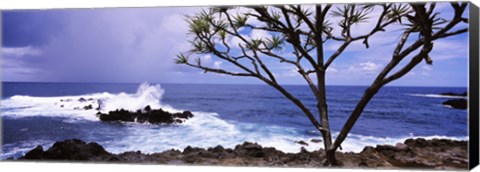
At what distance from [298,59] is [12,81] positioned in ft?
10.0

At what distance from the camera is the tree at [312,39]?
675cm

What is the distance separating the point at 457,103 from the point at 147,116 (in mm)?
3072

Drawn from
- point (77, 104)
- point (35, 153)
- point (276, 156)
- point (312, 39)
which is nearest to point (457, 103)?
point (312, 39)

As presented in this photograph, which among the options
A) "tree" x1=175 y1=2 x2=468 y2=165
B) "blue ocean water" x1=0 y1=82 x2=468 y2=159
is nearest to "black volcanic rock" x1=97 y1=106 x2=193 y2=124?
"blue ocean water" x1=0 y1=82 x2=468 y2=159

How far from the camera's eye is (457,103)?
6.56 metres

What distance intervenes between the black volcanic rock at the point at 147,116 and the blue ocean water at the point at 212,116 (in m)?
0.05

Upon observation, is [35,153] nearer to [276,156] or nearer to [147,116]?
[147,116]

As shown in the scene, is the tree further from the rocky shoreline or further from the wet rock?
the wet rock

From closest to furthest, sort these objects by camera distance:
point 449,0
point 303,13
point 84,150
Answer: point 449,0, point 303,13, point 84,150

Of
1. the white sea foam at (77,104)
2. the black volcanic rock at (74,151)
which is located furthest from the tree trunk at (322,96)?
the black volcanic rock at (74,151)

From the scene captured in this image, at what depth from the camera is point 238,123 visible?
729 cm

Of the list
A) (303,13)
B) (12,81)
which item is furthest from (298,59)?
(12,81)

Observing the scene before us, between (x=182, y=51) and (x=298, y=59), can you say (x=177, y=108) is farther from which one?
(x=298, y=59)

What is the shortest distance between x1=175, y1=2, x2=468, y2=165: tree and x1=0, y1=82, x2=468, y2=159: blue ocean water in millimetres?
101
